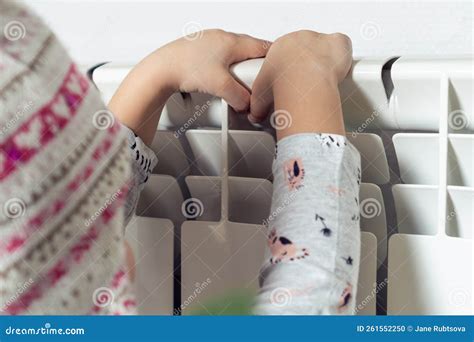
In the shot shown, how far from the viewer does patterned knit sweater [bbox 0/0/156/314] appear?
328 mm

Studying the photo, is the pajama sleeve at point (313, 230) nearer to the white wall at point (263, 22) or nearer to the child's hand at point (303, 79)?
the child's hand at point (303, 79)

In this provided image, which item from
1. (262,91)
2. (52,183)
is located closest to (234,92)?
(262,91)

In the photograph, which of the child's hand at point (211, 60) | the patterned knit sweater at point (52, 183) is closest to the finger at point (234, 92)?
the child's hand at point (211, 60)

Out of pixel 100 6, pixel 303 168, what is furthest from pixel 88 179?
pixel 100 6

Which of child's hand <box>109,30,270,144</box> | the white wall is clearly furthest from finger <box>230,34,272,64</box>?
the white wall

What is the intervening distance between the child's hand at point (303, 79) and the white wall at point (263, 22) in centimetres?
13

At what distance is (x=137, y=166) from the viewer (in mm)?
483

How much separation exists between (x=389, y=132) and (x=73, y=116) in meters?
0.21

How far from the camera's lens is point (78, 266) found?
363 millimetres

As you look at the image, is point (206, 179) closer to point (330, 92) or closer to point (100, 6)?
point (330, 92)

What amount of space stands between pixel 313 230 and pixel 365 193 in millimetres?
63

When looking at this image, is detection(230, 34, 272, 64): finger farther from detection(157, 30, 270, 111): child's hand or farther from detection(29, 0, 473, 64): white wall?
detection(29, 0, 473, 64): white wall

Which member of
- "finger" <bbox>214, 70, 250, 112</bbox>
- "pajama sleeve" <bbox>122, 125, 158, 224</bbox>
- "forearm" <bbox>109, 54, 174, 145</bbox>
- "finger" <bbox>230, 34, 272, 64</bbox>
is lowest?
"pajama sleeve" <bbox>122, 125, 158, 224</bbox>

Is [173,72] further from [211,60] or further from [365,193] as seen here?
[365,193]
